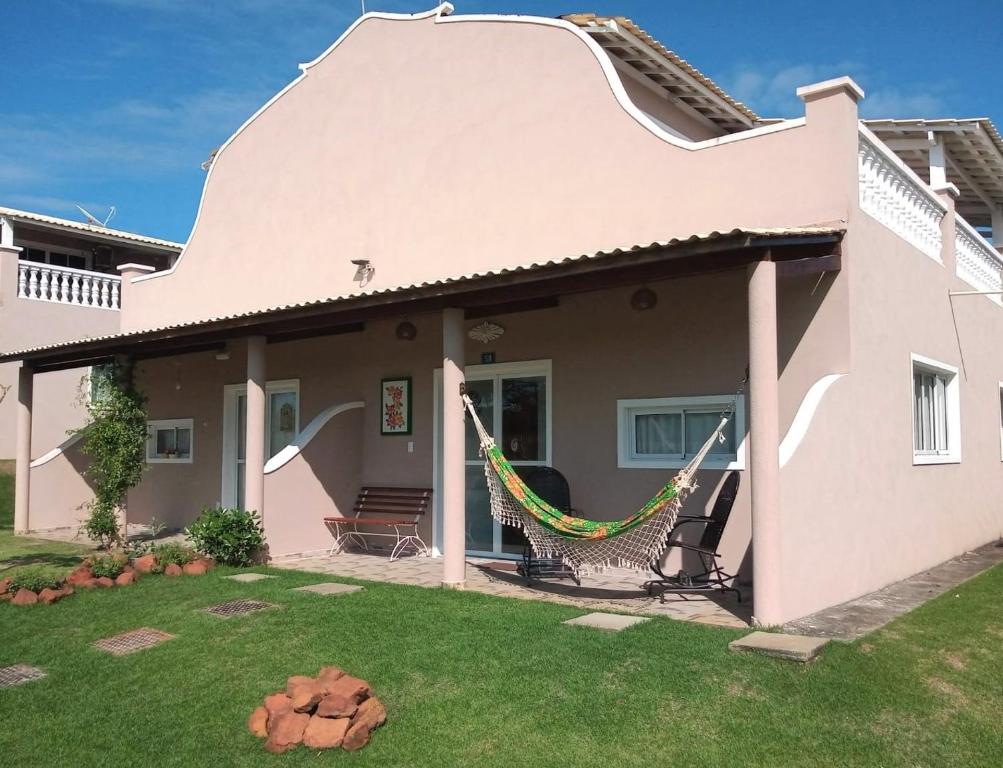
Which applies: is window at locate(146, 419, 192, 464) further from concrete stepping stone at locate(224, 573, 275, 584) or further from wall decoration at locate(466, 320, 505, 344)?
wall decoration at locate(466, 320, 505, 344)

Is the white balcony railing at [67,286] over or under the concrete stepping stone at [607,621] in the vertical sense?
over

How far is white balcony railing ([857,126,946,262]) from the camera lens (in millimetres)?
7996

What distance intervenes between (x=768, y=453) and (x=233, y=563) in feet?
20.4

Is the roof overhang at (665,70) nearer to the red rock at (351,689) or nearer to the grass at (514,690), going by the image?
the grass at (514,690)

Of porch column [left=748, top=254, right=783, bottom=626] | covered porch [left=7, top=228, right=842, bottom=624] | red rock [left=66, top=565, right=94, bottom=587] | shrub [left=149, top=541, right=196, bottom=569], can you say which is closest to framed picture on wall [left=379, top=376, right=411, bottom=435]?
covered porch [left=7, top=228, right=842, bottom=624]

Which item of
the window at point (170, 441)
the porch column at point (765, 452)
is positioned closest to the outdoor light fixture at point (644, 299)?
the porch column at point (765, 452)

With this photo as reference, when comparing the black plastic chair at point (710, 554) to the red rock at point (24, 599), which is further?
the red rock at point (24, 599)

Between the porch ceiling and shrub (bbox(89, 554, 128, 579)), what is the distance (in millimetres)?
2826

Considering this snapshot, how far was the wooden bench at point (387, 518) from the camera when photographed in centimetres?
1080

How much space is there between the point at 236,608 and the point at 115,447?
191 inches

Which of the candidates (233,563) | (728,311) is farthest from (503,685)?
(233,563)

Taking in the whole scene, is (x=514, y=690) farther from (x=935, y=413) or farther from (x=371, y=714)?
(x=935, y=413)

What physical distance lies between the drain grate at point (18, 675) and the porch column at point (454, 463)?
355 cm

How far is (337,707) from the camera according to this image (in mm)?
4660
